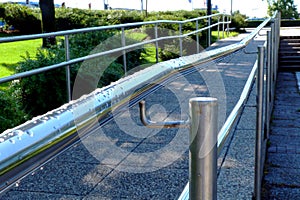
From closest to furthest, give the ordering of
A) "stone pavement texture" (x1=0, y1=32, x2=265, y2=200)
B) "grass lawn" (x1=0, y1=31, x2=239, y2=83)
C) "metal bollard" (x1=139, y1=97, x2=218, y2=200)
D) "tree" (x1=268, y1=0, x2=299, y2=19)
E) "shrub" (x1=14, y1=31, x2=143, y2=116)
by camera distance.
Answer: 1. "metal bollard" (x1=139, y1=97, x2=218, y2=200)
2. "stone pavement texture" (x1=0, y1=32, x2=265, y2=200)
3. "shrub" (x1=14, y1=31, x2=143, y2=116)
4. "grass lawn" (x1=0, y1=31, x2=239, y2=83)
5. "tree" (x1=268, y1=0, x2=299, y2=19)

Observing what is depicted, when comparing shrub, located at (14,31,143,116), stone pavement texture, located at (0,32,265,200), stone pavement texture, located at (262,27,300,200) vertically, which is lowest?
stone pavement texture, located at (262,27,300,200)

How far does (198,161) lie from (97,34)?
8.06 metres

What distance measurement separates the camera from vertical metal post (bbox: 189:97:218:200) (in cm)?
84

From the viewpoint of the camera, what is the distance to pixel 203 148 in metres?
0.86

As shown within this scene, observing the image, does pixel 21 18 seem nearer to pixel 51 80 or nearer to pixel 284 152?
pixel 51 80

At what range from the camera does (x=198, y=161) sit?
0.87 meters

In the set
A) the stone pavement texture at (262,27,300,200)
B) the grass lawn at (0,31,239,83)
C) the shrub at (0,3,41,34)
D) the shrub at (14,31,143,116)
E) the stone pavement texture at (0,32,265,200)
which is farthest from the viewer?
the shrub at (0,3,41,34)

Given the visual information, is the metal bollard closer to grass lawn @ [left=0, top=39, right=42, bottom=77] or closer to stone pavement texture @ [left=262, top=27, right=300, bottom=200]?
stone pavement texture @ [left=262, top=27, right=300, bottom=200]

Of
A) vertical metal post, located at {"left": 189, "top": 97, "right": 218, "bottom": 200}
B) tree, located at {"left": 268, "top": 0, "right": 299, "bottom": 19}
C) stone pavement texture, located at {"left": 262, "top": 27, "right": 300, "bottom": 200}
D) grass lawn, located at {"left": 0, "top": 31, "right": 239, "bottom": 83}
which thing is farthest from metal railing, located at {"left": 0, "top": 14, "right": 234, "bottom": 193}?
tree, located at {"left": 268, "top": 0, "right": 299, "bottom": 19}

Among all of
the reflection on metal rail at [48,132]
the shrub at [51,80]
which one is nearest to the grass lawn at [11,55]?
the shrub at [51,80]

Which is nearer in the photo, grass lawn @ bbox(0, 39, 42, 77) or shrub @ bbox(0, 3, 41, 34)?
grass lawn @ bbox(0, 39, 42, 77)

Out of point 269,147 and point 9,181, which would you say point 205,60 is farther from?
point 269,147

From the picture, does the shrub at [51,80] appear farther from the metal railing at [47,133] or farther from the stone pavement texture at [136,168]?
the metal railing at [47,133]

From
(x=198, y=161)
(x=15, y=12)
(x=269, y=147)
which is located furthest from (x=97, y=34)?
(x=15, y=12)
